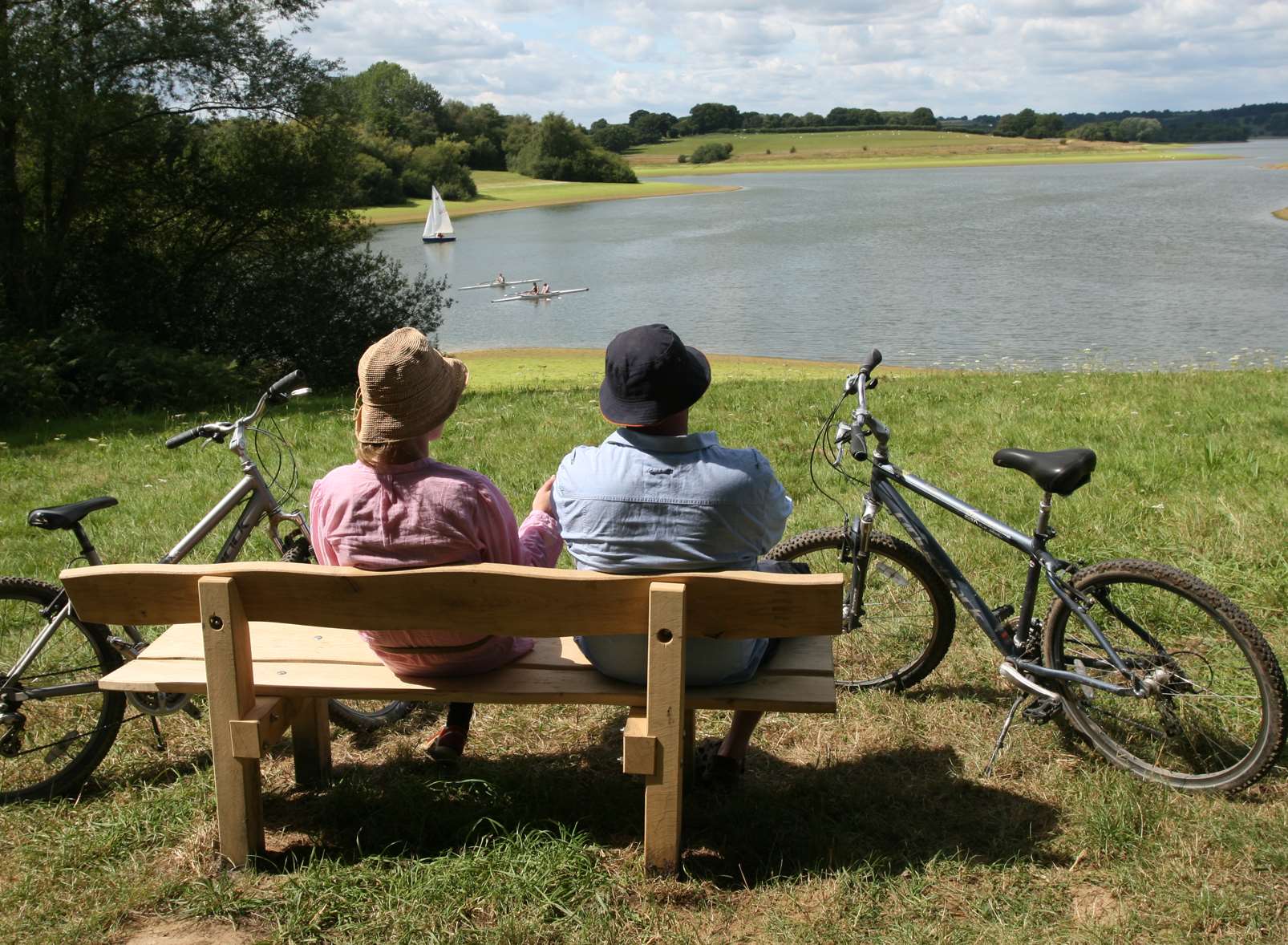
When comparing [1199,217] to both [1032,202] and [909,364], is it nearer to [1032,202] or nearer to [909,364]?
[1032,202]

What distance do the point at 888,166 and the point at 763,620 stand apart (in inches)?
5268

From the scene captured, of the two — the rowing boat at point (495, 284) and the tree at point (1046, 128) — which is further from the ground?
the tree at point (1046, 128)

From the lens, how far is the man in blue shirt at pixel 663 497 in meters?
3.05

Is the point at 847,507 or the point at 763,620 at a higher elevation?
the point at 763,620

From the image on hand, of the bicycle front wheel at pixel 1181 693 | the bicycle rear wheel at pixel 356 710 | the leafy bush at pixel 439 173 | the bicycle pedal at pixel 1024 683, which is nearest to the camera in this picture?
the bicycle front wheel at pixel 1181 693

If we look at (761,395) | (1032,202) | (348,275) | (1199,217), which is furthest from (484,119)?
(761,395)

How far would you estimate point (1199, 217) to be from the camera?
161 feet

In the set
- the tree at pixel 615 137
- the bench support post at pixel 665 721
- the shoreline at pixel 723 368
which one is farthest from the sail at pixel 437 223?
the tree at pixel 615 137

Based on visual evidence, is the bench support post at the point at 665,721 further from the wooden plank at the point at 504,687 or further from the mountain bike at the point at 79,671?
the mountain bike at the point at 79,671

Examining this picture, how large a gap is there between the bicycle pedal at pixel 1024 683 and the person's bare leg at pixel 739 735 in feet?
2.97

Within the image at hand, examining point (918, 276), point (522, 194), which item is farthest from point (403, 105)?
point (918, 276)

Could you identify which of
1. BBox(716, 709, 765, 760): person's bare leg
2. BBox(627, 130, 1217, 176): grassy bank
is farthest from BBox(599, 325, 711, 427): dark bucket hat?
BBox(627, 130, 1217, 176): grassy bank

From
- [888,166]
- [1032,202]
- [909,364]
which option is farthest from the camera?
[888,166]

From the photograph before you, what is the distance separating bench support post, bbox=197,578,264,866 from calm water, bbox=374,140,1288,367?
56.0 ft
